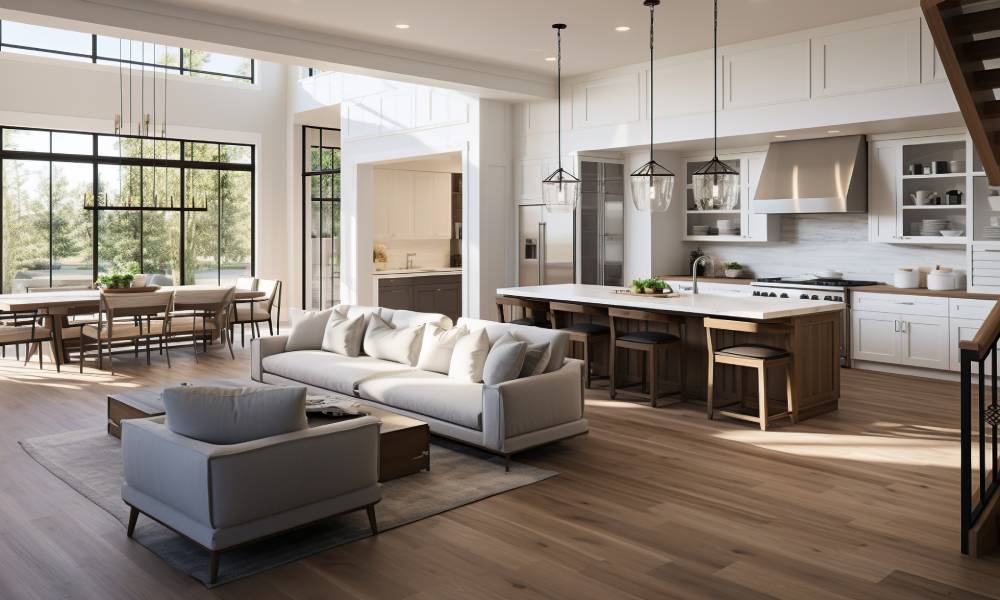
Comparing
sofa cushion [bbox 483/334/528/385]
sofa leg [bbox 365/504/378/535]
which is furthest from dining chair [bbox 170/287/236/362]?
sofa leg [bbox 365/504/378/535]

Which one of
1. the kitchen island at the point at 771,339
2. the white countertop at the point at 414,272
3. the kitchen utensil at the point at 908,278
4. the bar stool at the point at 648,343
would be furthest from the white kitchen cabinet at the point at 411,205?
the kitchen utensil at the point at 908,278

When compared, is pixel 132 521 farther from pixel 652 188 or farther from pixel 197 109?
pixel 197 109

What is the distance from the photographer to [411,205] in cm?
1250

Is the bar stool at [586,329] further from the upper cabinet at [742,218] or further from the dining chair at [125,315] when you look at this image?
the dining chair at [125,315]

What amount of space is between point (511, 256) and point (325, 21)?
399 cm

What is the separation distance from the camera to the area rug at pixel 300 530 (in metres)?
3.67

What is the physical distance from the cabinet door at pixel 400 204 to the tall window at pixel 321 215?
52.8 inches

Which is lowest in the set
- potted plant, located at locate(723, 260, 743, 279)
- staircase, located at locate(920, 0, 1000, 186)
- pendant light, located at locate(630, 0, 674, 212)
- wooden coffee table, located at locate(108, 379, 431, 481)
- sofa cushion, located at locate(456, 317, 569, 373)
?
wooden coffee table, located at locate(108, 379, 431, 481)

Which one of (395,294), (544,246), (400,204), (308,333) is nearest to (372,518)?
(308,333)

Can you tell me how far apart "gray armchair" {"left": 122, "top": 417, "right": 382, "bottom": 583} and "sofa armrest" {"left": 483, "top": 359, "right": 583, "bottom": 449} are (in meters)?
1.07

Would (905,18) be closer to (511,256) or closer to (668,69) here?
(668,69)

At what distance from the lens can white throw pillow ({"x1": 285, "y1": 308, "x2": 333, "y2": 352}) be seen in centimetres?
734

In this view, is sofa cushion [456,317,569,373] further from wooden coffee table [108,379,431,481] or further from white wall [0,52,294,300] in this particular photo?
white wall [0,52,294,300]

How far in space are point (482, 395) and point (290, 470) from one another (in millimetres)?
1669
